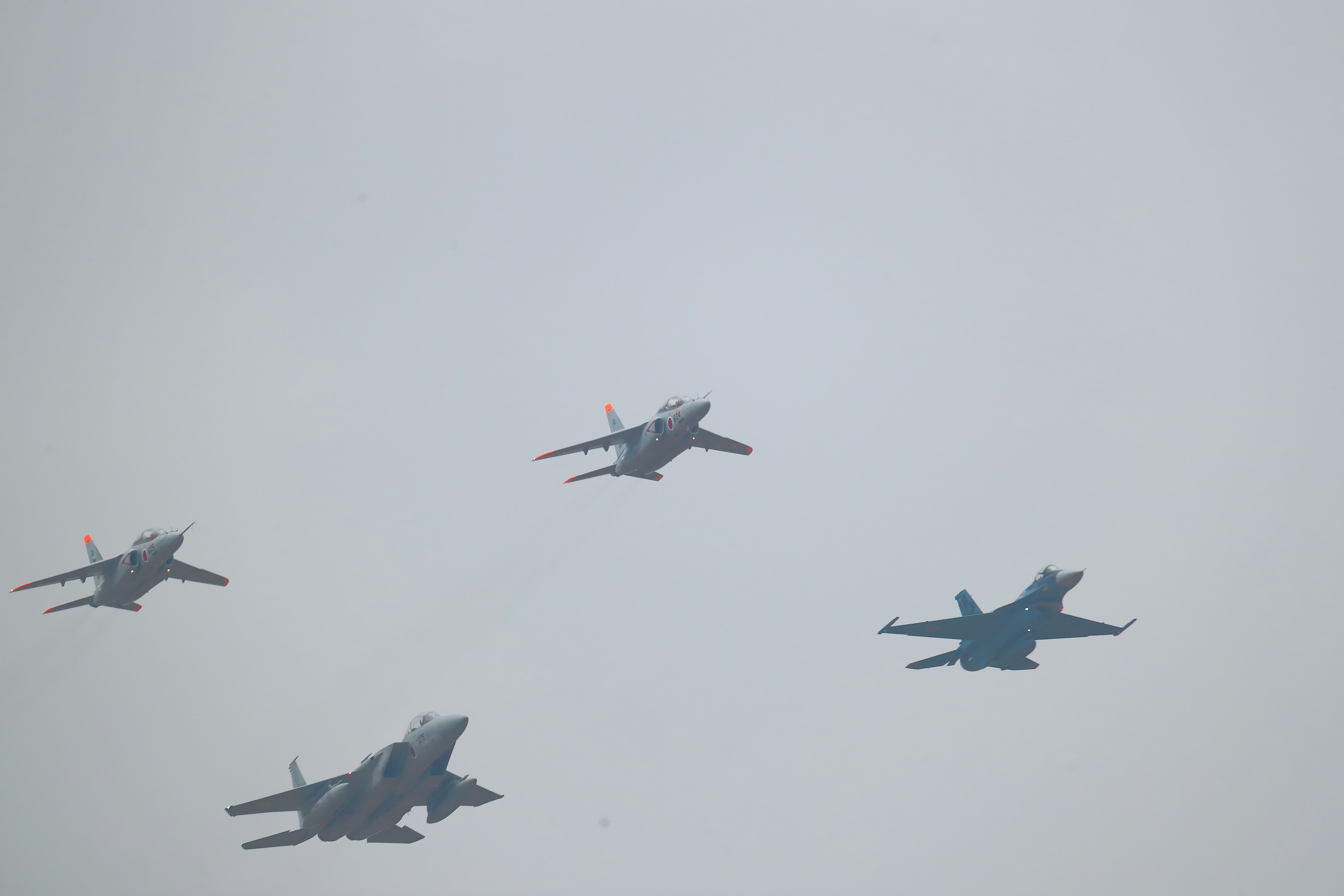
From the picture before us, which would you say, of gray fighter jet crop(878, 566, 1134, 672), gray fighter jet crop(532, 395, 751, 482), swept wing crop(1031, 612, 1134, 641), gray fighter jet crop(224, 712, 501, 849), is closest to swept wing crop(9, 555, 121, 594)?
gray fighter jet crop(224, 712, 501, 849)

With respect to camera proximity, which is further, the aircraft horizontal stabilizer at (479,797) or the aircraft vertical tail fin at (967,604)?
the aircraft vertical tail fin at (967,604)

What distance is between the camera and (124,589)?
51.0 metres

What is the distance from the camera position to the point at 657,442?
51094 mm

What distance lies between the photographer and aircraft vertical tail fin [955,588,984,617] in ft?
184

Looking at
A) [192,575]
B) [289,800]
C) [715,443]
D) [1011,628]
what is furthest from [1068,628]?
[192,575]

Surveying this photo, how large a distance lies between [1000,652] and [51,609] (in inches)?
1951

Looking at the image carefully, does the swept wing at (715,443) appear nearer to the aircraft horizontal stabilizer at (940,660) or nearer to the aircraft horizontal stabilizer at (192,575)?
the aircraft horizontal stabilizer at (940,660)

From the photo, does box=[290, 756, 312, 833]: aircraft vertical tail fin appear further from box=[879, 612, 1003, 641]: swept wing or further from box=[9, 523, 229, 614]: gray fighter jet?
box=[879, 612, 1003, 641]: swept wing

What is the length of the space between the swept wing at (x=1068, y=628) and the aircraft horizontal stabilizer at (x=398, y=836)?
33.8 m

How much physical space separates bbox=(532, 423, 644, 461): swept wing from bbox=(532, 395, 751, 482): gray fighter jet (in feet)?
0.09

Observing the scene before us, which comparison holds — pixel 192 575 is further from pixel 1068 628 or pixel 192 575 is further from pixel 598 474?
pixel 1068 628

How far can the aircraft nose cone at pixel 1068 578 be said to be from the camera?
5062 cm

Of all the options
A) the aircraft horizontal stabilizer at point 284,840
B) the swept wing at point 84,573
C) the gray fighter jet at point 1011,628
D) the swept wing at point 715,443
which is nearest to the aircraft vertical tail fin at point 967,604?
the gray fighter jet at point 1011,628

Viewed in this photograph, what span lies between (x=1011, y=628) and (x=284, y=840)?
3728 cm
